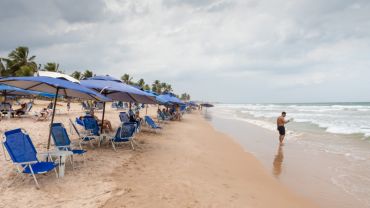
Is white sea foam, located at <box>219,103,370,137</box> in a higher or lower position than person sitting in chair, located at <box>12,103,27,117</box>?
lower

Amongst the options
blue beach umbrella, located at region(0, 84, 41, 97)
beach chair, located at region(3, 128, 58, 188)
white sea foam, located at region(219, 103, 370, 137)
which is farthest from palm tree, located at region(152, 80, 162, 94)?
beach chair, located at region(3, 128, 58, 188)

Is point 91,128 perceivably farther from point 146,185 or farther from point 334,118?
point 334,118

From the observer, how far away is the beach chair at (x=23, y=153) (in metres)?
4.57

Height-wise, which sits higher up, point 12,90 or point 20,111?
point 12,90

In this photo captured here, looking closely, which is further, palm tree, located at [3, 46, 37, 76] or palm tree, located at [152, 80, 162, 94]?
palm tree, located at [152, 80, 162, 94]

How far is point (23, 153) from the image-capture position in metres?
4.73

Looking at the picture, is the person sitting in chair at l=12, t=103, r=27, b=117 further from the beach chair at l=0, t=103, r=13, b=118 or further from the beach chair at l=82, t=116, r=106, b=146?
the beach chair at l=82, t=116, r=106, b=146

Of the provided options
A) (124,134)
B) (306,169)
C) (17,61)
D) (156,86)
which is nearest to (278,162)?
(306,169)

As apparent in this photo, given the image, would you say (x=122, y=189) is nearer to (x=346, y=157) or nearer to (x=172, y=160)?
(x=172, y=160)

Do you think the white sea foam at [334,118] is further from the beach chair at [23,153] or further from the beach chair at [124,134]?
the beach chair at [23,153]

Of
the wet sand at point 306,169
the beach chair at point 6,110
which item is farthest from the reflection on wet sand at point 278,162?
the beach chair at point 6,110

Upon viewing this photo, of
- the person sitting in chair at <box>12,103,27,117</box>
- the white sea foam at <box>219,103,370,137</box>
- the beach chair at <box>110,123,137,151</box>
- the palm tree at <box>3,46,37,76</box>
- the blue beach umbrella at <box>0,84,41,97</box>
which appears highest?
the palm tree at <box>3,46,37,76</box>

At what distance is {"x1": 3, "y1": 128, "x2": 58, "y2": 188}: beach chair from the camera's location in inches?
180

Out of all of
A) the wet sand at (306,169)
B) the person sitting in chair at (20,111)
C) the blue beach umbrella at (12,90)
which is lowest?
the wet sand at (306,169)
